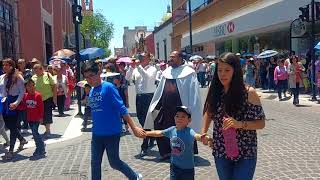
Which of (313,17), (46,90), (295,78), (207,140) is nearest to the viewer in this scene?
(207,140)

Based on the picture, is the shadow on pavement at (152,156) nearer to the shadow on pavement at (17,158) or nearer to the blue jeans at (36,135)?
the blue jeans at (36,135)

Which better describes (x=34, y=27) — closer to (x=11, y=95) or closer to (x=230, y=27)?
(x=230, y=27)

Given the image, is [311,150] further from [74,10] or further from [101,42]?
[101,42]

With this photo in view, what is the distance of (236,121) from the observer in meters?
3.68

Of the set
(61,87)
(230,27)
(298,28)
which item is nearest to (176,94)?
(61,87)

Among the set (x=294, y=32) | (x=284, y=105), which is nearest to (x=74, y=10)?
(x=284, y=105)

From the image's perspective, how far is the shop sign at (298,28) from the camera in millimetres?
18189

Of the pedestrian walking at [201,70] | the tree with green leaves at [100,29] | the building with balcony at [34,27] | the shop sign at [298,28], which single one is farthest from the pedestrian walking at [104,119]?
the tree with green leaves at [100,29]

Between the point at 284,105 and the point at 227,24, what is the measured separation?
51.5ft

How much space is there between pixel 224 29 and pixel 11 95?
24031 mm

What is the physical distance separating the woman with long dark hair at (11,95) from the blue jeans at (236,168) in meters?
5.11

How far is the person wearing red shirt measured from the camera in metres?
8.20

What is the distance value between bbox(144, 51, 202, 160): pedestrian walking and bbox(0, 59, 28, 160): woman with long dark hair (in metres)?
2.59

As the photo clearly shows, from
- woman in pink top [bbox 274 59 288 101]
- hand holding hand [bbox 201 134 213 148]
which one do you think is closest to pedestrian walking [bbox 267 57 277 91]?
woman in pink top [bbox 274 59 288 101]
